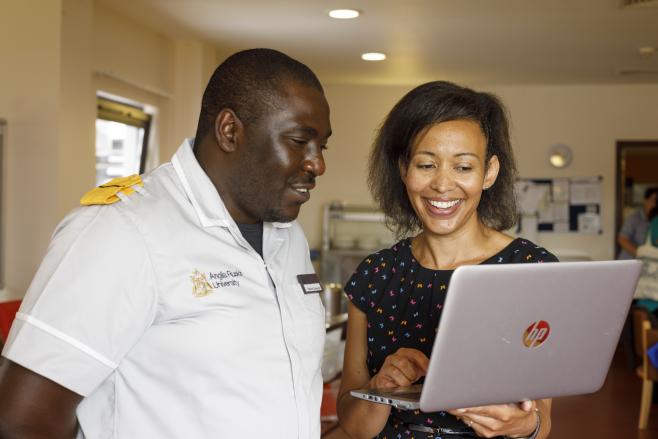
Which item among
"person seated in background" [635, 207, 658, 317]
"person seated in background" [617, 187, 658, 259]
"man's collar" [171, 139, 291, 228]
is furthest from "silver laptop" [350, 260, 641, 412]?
"person seated in background" [617, 187, 658, 259]

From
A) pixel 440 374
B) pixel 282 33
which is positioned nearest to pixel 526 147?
pixel 282 33

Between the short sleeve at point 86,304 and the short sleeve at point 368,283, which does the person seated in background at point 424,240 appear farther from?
the short sleeve at point 86,304

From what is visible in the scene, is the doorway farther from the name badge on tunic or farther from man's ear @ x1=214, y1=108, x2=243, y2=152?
man's ear @ x1=214, y1=108, x2=243, y2=152

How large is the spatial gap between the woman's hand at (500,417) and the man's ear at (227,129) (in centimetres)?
62

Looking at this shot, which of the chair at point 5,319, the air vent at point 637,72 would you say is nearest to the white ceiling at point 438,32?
the air vent at point 637,72

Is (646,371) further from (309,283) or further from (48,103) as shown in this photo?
(309,283)

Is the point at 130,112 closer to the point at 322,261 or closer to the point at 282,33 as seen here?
the point at 282,33

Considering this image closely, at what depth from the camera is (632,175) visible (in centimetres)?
919

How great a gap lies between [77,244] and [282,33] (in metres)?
5.11

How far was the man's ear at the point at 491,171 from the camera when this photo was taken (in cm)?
182

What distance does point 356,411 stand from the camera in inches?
70.2

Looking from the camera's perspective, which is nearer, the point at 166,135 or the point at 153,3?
the point at 153,3

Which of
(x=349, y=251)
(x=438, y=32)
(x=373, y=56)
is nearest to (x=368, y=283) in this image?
(x=438, y=32)

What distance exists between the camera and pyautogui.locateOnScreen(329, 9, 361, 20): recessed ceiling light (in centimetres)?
535
